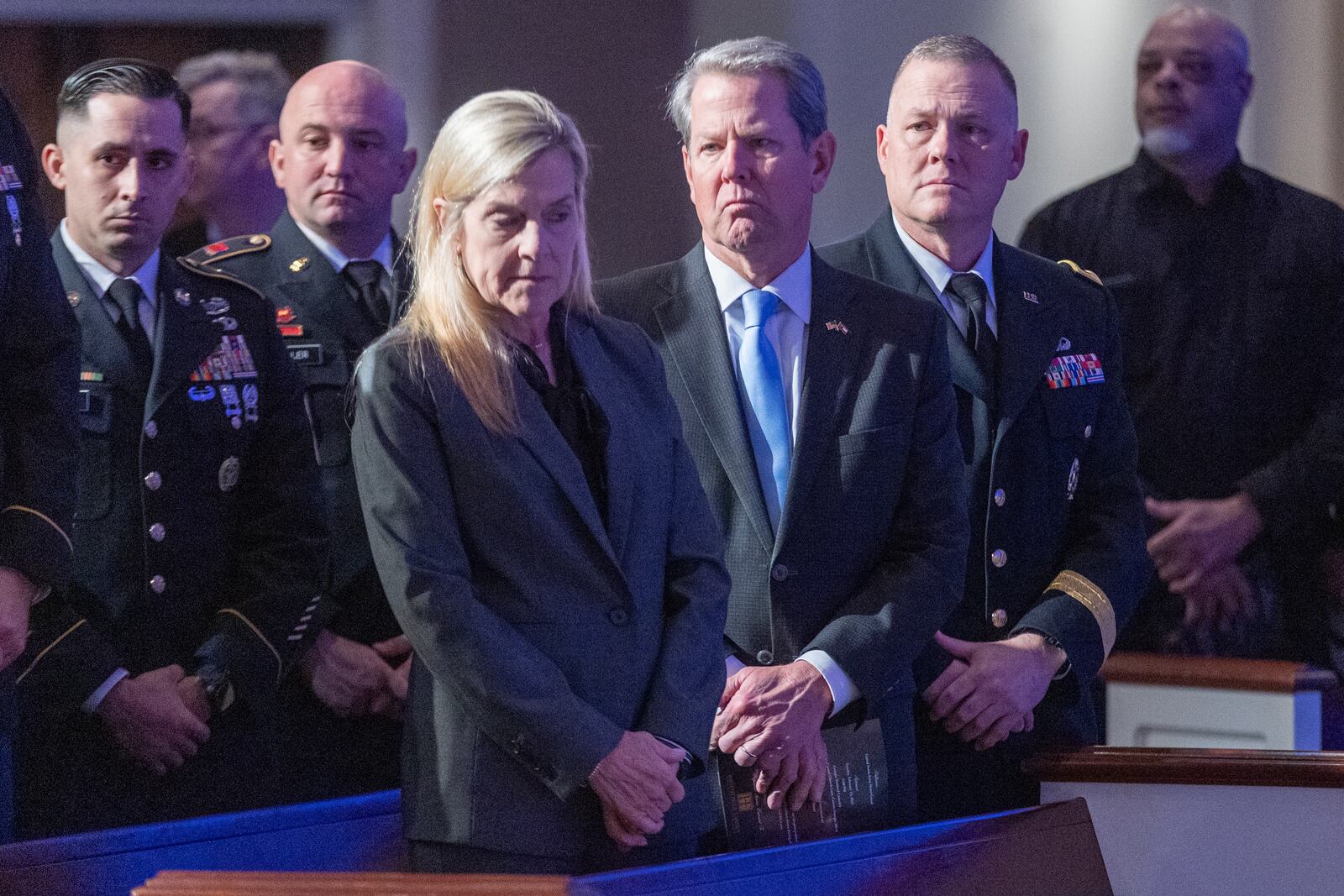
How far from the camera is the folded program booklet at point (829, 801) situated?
7.32 feet

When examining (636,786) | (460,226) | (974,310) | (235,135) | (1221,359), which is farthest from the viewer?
(1221,359)

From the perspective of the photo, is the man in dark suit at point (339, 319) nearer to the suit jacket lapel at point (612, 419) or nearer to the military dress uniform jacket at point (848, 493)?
the military dress uniform jacket at point (848, 493)

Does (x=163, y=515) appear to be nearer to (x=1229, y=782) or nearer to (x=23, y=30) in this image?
(x=1229, y=782)

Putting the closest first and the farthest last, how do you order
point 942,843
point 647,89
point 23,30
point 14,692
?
point 942,843 → point 14,692 → point 23,30 → point 647,89

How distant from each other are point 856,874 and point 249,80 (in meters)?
2.24

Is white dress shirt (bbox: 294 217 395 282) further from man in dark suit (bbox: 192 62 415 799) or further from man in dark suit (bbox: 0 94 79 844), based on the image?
man in dark suit (bbox: 0 94 79 844)

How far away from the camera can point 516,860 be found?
191cm

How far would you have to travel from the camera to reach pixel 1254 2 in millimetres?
5027

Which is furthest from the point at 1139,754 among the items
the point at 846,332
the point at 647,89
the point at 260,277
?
the point at 647,89

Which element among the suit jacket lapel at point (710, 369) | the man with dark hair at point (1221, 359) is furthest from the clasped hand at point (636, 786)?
the man with dark hair at point (1221, 359)

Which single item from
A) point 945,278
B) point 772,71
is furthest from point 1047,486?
point 772,71

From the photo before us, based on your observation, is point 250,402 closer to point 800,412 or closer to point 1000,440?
point 800,412

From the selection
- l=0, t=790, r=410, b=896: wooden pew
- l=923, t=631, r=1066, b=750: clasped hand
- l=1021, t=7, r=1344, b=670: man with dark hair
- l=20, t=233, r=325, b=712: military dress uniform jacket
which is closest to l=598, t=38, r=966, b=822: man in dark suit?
l=923, t=631, r=1066, b=750: clasped hand

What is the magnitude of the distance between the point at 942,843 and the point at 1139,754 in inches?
17.9
